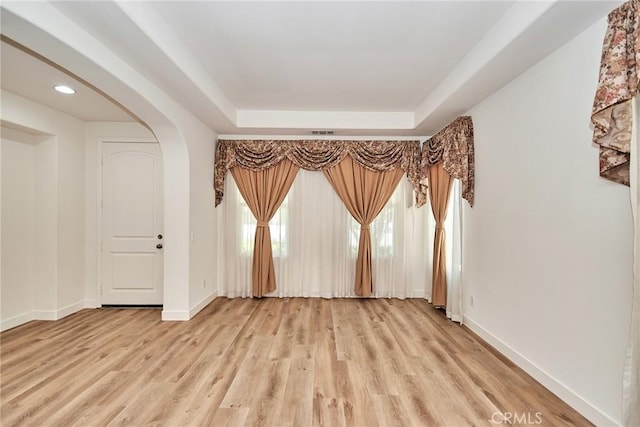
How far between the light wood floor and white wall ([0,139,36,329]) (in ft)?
1.03

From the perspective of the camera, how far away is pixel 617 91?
1581mm

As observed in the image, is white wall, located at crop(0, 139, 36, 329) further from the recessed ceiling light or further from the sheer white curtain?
the sheer white curtain

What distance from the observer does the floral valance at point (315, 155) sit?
4355 millimetres

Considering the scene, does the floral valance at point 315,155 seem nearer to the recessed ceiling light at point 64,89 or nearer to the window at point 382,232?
the window at point 382,232

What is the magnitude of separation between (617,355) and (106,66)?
381 centimetres

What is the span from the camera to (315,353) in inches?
106

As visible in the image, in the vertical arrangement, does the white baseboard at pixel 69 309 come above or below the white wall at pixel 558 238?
below

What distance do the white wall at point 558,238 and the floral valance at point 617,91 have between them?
125 mm

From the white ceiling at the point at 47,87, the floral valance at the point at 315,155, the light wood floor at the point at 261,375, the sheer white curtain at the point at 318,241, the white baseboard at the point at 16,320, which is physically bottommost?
the light wood floor at the point at 261,375

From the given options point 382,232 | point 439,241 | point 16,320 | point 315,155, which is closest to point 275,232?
point 315,155

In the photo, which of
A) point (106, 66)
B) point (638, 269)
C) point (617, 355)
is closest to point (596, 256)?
point (638, 269)

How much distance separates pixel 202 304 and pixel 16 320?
1.99m

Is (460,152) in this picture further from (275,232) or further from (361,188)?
(275,232)

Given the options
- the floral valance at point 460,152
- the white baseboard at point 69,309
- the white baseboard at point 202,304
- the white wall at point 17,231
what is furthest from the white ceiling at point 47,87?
the floral valance at point 460,152
